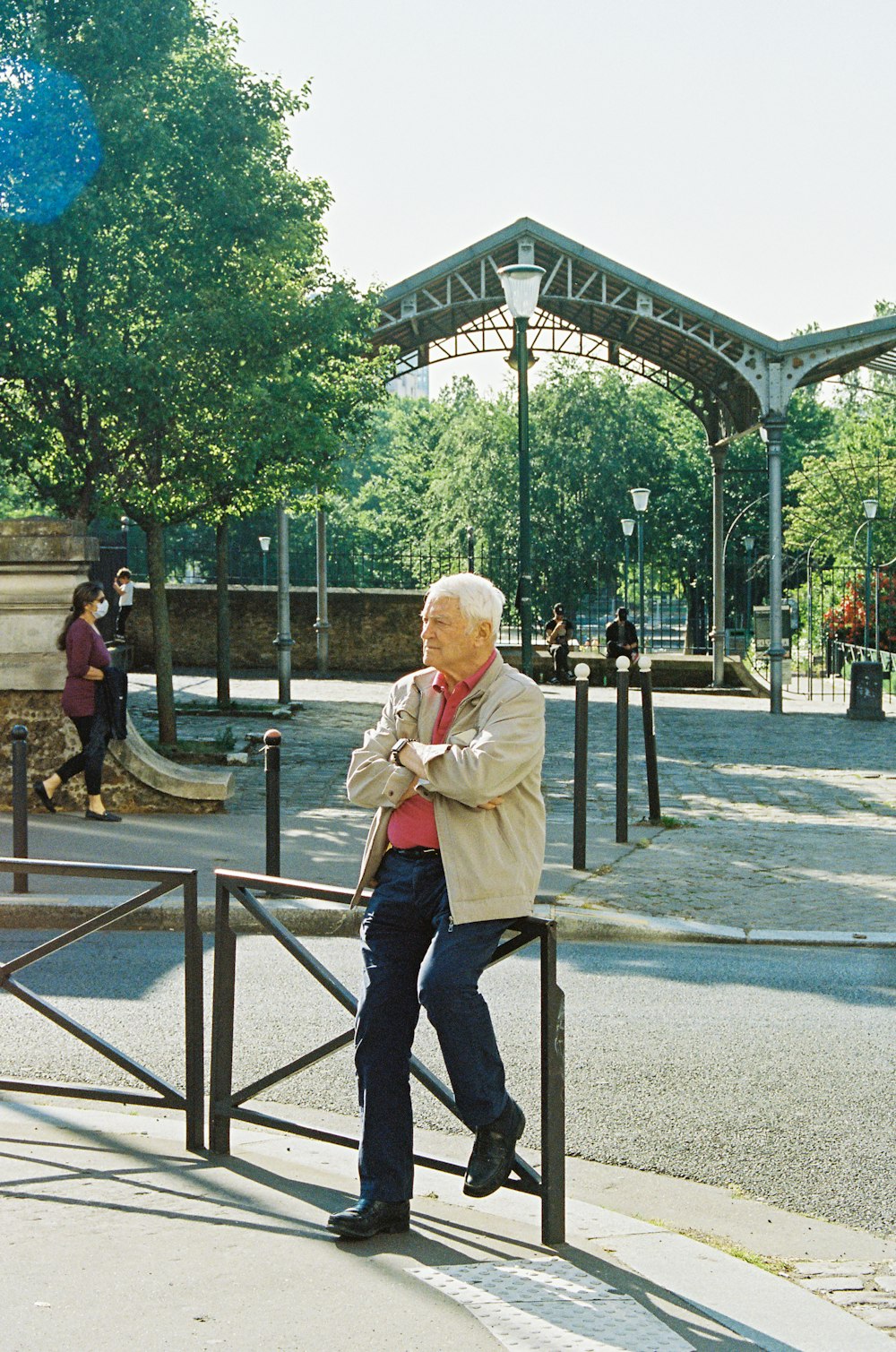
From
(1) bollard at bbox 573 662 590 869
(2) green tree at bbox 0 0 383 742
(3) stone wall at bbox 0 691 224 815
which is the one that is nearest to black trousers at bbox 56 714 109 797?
(3) stone wall at bbox 0 691 224 815

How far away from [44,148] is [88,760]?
6826 millimetres

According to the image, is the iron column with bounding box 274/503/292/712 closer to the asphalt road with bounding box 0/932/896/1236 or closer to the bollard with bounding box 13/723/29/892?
the bollard with bounding box 13/723/29/892

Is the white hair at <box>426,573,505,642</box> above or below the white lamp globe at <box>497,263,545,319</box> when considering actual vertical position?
below

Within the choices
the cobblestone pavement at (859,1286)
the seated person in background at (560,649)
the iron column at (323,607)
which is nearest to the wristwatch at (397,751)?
the cobblestone pavement at (859,1286)

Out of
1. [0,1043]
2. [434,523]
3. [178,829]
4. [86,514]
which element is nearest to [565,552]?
[434,523]

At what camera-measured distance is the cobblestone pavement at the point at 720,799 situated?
9.76m

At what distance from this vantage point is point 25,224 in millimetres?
15430

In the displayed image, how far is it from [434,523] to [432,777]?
48395 millimetres

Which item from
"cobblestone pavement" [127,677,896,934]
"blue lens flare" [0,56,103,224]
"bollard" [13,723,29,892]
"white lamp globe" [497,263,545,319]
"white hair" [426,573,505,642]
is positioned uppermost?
"blue lens flare" [0,56,103,224]

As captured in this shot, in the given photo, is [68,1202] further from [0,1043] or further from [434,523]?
[434,523]

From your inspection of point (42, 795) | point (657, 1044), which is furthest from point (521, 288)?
point (657, 1044)

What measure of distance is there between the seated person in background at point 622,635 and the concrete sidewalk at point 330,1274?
23456mm

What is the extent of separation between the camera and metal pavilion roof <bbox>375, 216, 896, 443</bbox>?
25.9m

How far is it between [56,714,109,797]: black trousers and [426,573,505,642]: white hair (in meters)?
8.01
